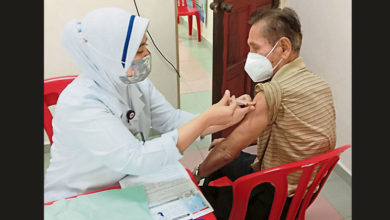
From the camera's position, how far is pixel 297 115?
1.53 m

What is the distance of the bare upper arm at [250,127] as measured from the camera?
1.56 metres

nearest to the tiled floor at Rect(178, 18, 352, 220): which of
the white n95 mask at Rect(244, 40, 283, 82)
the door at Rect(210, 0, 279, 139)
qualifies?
the door at Rect(210, 0, 279, 139)

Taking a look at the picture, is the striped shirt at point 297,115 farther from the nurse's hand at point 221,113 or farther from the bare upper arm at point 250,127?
the nurse's hand at point 221,113

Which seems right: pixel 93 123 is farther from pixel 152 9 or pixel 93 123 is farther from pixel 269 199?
pixel 152 9

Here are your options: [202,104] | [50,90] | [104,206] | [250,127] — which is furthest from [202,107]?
[104,206]

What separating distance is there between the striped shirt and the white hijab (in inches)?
22.5

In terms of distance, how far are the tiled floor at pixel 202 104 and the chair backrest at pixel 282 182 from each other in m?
1.02

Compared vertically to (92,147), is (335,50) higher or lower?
higher

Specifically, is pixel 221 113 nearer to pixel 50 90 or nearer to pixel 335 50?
pixel 50 90

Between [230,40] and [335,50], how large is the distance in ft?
2.57

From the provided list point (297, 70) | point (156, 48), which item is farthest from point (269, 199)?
point (156, 48)

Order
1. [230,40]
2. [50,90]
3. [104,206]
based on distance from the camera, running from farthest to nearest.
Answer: [230,40] < [50,90] < [104,206]

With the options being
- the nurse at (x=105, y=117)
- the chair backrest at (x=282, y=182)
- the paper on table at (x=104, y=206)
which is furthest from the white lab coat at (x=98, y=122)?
the chair backrest at (x=282, y=182)

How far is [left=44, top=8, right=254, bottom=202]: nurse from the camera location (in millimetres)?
1362
